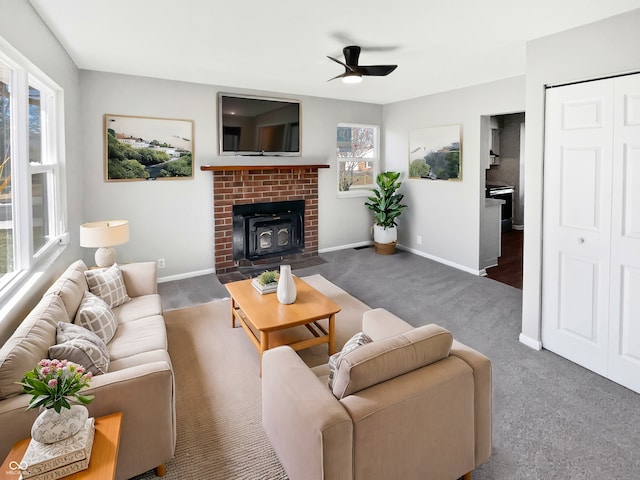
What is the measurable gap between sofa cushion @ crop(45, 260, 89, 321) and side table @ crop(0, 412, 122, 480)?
101cm

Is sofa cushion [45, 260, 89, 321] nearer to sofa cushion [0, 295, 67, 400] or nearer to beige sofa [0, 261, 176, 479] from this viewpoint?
beige sofa [0, 261, 176, 479]

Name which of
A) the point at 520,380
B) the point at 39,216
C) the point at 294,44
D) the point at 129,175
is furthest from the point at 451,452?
the point at 129,175

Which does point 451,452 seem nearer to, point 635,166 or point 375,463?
point 375,463

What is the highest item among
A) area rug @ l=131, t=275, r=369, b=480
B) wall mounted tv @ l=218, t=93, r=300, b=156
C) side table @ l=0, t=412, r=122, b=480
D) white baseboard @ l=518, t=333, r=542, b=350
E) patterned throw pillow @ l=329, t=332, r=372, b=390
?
wall mounted tv @ l=218, t=93, r=300, b=156

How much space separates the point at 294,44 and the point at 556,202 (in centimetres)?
246

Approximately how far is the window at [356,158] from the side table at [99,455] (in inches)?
199

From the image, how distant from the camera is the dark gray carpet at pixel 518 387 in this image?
6.41 feet

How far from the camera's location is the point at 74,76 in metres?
3.88

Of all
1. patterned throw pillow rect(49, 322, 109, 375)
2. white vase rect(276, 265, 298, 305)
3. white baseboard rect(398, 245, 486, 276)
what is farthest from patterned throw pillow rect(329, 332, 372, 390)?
white baseboard rect(398, 245, 486, 276)

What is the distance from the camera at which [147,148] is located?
4551 mm

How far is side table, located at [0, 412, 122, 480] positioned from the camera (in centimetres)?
136

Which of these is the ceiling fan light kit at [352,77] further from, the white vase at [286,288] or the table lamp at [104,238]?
the table lamp at [104,238]

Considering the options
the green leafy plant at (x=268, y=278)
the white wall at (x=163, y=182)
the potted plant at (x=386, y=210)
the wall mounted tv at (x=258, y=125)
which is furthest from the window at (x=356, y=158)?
the green leafy plant at (x=268, y=278)

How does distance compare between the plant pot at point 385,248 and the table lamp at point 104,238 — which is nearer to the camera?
the table lamp at point 104,238
